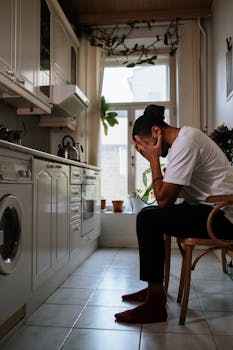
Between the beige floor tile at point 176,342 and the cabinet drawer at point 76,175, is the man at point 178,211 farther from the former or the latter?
the cabinet drawer at point 76,175

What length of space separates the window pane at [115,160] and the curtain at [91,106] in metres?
0.39

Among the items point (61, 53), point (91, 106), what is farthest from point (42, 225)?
point (91, 106)

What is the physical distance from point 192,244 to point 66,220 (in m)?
1.11

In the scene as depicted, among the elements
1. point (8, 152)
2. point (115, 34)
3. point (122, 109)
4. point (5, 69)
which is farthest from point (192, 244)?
point (115, 34)

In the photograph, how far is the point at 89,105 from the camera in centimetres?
402

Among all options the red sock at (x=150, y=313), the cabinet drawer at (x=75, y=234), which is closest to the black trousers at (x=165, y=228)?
the red sock at (x=150, y=313)

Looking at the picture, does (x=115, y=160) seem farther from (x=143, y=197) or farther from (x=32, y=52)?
(x=32, y=52)

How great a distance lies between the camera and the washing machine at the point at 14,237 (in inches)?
56.9

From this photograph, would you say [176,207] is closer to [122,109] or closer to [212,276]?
[212,276]

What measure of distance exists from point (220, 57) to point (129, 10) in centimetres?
133

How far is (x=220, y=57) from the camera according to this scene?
133 inches

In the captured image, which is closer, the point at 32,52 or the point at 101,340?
the point at 101,340

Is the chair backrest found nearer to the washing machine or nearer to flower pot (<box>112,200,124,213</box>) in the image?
the washing machine

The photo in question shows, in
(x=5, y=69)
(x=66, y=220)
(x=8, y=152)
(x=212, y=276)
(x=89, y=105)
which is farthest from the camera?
(x=89, y=105)
